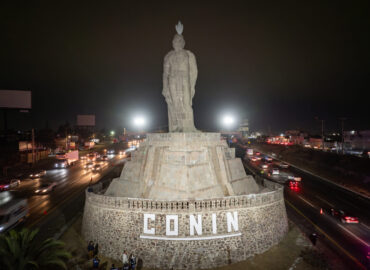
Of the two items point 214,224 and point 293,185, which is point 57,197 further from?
point 293,185

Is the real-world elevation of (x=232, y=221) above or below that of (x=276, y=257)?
above

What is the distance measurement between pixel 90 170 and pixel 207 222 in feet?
128

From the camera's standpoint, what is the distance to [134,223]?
1605cm

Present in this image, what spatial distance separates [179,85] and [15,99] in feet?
171

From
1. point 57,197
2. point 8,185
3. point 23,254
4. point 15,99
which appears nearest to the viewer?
point 23,254

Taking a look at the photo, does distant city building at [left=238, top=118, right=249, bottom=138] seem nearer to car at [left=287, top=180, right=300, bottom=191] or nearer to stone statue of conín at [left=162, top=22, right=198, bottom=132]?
car at [left=287, top=180, right=300, bottom=191]

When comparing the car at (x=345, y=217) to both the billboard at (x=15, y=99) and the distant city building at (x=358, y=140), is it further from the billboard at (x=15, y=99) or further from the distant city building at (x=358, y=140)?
the billboard at (x=15, y=99)

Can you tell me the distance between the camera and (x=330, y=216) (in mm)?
24547

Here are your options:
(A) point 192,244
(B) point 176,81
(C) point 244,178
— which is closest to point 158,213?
(A) point 192,244

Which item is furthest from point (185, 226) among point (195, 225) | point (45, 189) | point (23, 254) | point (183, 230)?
point (45, 189)

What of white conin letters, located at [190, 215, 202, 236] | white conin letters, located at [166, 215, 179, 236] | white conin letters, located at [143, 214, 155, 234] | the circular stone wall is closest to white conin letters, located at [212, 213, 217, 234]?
the circular stone wall

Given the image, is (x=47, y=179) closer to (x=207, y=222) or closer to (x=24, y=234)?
(x=24, y=234)

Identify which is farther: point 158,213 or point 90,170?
point 90,170

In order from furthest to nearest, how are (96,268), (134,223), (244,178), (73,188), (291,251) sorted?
(73,188) → (244,178) → (291,251) → (134,223) → (96,268)
